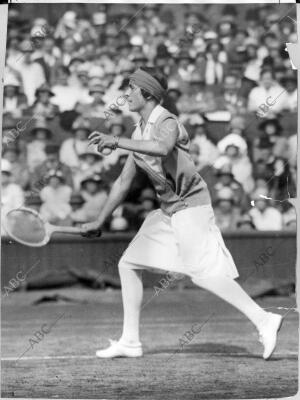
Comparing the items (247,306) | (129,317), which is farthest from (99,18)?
(247,306)

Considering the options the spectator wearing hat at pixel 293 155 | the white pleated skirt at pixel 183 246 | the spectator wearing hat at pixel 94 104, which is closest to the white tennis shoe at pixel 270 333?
the white pleated skirt at pixel 183 246

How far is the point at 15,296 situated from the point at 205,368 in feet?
3.08

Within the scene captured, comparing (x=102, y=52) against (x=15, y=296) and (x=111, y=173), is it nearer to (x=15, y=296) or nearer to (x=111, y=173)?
(x=111, y=173)

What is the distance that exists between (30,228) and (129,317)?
62cm

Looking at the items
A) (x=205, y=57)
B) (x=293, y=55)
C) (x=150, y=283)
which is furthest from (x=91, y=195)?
(x=293, y=55)

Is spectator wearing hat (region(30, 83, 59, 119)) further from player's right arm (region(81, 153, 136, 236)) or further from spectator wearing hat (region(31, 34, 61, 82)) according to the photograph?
player's right arm (region(81, 153, 136, 236))

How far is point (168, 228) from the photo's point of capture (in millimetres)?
4977

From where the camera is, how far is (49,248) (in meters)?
4.97

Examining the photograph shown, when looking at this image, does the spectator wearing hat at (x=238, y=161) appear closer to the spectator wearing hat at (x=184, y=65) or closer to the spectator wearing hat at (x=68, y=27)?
the spectator wearing hat at (x=184, y=65)

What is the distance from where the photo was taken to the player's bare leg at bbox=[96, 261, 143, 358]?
16.3ft

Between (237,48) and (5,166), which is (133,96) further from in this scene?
(5,166)

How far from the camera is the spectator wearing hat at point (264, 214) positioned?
4.91 metres

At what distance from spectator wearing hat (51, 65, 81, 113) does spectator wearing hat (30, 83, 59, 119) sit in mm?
19

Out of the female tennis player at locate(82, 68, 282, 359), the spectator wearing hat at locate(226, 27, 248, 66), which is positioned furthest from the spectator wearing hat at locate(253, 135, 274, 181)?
the spectator wearing hat at locate(226, 27, 248, 66)
